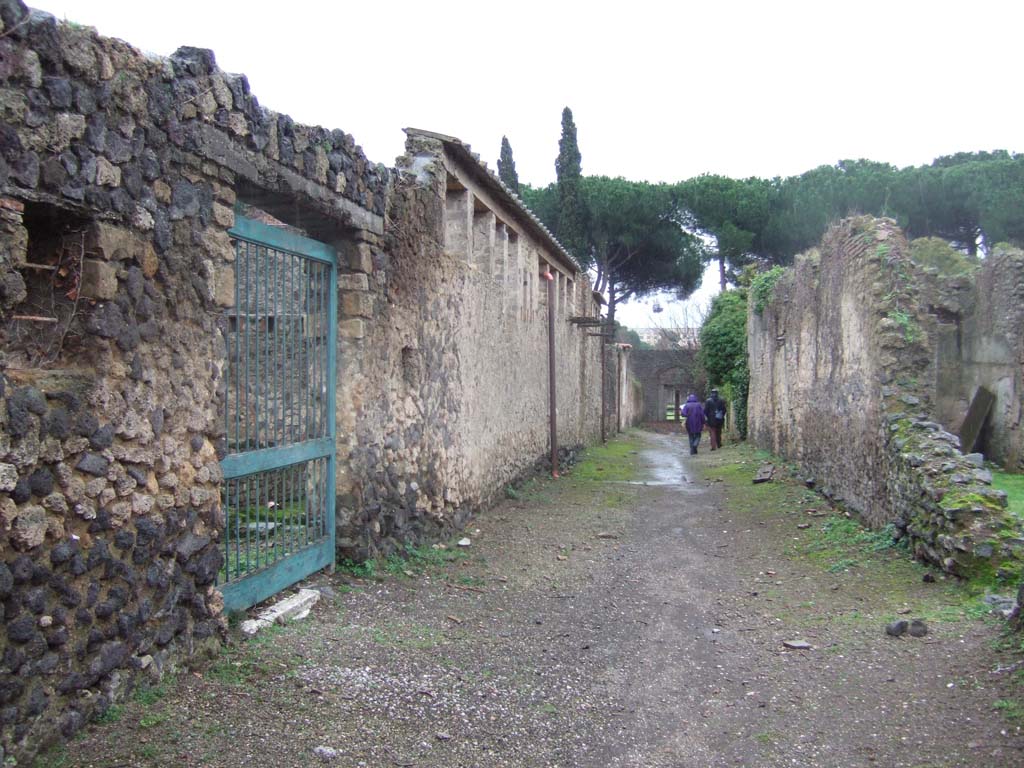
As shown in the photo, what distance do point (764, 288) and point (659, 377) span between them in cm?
2348

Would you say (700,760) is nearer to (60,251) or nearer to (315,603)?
(315,603)

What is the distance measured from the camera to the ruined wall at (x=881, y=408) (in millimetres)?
6184

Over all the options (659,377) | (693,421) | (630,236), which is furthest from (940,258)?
(659,377)

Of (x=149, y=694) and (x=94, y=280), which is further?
(x=149, y=694)

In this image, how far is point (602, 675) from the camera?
4.51m

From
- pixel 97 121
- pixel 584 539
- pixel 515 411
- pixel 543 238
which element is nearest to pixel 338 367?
pixel 97 121

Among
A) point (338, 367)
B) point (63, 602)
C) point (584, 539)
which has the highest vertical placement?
point (338, 367)

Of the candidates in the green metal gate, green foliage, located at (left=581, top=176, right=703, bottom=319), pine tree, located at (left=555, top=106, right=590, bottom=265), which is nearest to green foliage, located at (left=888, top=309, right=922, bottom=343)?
the green metal gate

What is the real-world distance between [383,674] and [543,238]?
31.4 ft

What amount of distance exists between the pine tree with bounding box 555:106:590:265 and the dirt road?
24.8 m

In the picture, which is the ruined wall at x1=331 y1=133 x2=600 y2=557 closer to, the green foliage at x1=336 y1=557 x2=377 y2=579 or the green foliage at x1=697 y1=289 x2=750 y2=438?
the green foliage at x1=336 y1=557 x2=377 y2=579

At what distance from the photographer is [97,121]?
3312 mm

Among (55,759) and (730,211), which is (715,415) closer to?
(730,211)

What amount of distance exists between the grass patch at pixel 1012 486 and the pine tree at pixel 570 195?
70.5 feet
